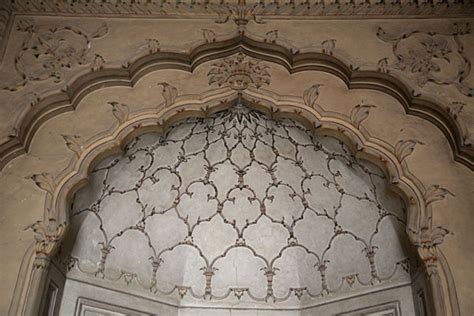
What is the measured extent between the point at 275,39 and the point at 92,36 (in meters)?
0.97

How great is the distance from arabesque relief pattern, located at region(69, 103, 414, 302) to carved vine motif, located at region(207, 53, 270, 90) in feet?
0.48

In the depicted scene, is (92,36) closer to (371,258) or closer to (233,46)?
(233,46)

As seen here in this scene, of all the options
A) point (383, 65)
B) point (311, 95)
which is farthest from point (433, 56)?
point (311, 95)

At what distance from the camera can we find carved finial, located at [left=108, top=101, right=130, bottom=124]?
253 cm

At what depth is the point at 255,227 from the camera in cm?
321

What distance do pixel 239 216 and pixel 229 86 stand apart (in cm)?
92

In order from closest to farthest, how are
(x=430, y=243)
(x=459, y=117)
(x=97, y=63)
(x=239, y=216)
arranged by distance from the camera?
(x=430, y=243)
(x=459, y=117)
(x=97, y=63)
(x=239, y=216)

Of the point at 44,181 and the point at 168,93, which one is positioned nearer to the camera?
the point at 44,181

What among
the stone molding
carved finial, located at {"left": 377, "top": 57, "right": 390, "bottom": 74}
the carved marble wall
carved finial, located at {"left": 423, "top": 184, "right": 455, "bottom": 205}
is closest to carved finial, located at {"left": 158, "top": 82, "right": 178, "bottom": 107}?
the carved marble wall

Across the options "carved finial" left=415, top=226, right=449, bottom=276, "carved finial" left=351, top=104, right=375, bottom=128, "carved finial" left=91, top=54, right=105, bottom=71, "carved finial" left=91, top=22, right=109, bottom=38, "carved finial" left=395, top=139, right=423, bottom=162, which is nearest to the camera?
"carved finial" left=415, top=226, right=449, bottom=276

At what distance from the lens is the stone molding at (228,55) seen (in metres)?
2.41

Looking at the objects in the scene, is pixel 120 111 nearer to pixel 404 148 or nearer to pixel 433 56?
pixel 404 148

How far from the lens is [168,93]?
2604mm

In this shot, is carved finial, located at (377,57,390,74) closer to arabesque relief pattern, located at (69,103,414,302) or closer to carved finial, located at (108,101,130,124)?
arabesque relief pattern, located at (69,103,414,302)
